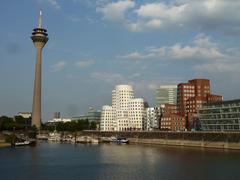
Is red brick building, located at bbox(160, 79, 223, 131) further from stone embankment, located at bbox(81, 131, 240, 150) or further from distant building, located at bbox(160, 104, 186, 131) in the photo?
stone embankment, located at bbox(81, 131, 240, 150)

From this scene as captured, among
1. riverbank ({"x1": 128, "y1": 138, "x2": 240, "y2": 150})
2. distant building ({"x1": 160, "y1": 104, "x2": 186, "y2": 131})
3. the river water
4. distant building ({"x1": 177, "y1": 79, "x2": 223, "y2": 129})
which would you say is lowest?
the river water

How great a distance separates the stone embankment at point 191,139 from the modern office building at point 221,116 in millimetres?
14345

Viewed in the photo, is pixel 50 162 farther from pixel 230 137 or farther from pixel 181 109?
pixel 181 109

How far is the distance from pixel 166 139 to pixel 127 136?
3197 cm

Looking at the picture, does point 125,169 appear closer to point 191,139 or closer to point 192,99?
point 191,139

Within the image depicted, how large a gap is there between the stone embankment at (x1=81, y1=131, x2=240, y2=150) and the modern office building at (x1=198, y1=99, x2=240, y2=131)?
1435 cm

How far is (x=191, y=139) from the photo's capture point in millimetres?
120875

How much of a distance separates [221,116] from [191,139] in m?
17.9

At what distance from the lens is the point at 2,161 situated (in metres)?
79.1

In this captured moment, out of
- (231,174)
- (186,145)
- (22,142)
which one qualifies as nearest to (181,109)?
(186,145)

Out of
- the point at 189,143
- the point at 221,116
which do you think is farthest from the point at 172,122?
the point at 189,143

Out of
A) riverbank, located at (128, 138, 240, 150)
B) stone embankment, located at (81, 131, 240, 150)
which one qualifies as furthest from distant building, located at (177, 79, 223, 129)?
riverbank, located at (128, 138, 240, 150)

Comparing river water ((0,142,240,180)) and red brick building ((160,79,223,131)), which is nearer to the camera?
river water ((0,142,240,180))

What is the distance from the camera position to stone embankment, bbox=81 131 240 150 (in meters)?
104
